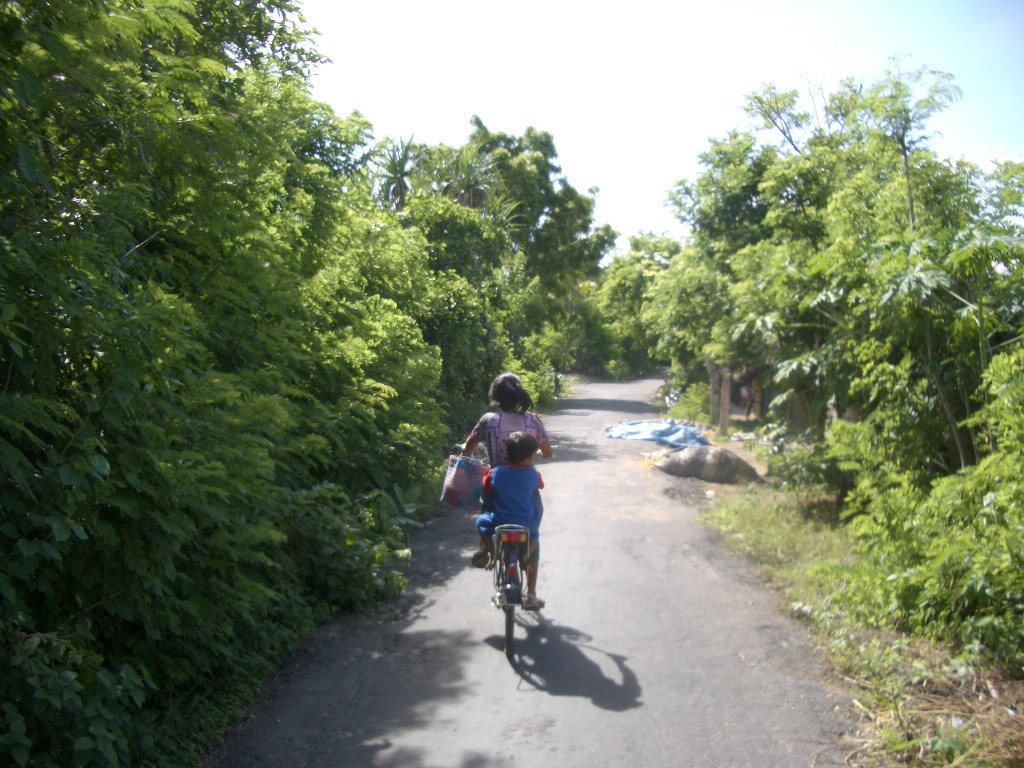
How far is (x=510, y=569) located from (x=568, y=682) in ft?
2.92

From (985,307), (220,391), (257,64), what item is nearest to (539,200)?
(257,64)

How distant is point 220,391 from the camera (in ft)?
16.3

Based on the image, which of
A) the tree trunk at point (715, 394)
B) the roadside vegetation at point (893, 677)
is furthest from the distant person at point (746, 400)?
the roadside vegetation at point (893, 677)

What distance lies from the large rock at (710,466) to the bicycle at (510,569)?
9.13 meters

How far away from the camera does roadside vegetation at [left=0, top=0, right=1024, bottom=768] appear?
3.97m

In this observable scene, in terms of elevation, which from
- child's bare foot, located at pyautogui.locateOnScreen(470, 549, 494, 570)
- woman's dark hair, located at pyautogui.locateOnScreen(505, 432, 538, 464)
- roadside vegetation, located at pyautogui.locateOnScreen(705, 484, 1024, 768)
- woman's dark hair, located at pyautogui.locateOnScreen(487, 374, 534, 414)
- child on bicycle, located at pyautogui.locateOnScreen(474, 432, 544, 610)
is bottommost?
roadside vegetation, located at pyautogui.locateOnScreen(705, 484, 1024, 768)

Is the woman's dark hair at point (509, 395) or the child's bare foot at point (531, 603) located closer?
the child's bare foot at point (531, 603)

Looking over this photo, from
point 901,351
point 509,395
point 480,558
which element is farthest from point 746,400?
point 480,558

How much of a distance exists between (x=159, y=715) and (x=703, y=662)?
3400mm

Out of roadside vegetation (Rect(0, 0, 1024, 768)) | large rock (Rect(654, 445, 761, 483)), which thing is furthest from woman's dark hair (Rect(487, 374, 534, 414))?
large rock (Rect(654, 445, 761, 483))

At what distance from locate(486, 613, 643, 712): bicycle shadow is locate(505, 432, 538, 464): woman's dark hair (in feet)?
4.10

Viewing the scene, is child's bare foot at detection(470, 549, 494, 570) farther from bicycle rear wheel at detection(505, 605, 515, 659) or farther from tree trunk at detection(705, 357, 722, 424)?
tree trunk at detection(705, 357, 722, 424)

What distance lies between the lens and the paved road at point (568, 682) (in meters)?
4.84

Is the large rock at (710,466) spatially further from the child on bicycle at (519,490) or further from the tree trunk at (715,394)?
the tree trunk at (715,394)
